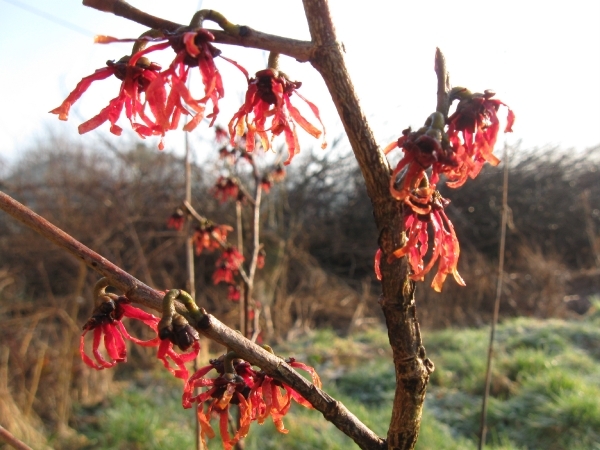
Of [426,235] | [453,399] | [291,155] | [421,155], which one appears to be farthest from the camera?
[453,399]

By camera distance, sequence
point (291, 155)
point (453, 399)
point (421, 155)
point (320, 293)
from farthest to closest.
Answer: point (320, 293) → point (453, 399) → point (291, 155) → point (421, 155)

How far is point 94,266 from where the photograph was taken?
2.09ft

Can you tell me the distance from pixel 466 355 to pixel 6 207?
18.0ft

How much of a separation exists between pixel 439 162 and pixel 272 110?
11.0 inches

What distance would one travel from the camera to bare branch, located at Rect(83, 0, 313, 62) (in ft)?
2.02

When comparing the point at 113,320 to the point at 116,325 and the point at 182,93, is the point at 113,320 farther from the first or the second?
the point at 182,93

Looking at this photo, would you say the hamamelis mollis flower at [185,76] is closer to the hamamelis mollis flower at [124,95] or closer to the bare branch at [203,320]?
the hamamelis mollis flower at [124,95]

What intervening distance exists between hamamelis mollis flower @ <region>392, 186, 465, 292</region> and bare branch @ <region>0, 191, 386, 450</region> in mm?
197

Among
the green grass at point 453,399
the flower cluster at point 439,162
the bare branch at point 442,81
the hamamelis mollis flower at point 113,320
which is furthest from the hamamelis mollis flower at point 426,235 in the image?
the green grass at point 453,399

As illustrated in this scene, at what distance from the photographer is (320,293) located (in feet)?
28.9

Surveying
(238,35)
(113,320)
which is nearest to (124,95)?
(238,35)

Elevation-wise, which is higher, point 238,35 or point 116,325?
point 238,35

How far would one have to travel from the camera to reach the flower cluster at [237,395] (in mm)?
740

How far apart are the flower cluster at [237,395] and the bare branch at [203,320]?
6 centimetres
